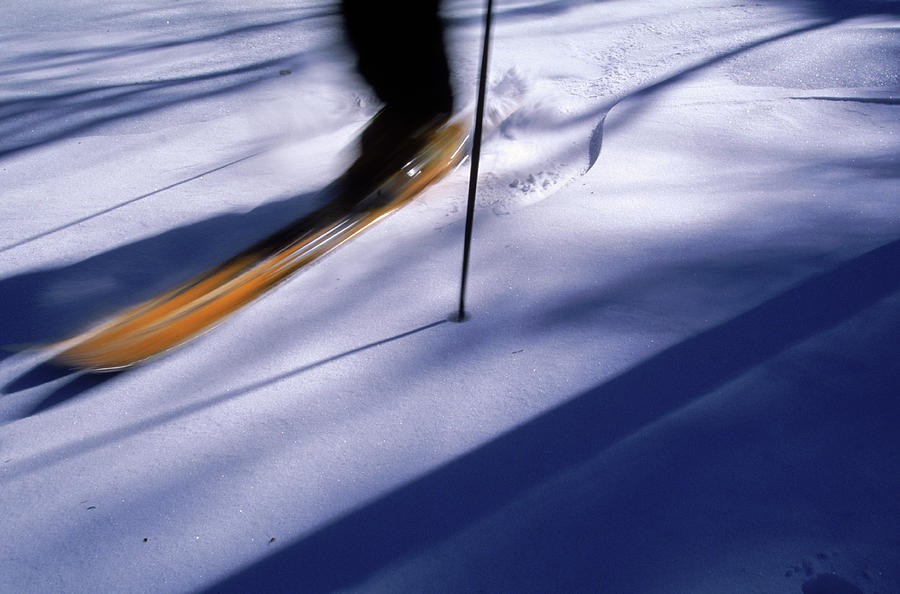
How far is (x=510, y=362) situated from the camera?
1.42 meters

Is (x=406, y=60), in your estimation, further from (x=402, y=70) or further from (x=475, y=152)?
(x=475, y=152)

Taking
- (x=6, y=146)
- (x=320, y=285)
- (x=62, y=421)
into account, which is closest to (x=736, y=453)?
(x=320, y=285)

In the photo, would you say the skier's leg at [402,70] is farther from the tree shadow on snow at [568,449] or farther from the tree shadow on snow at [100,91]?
the tree shadow on snow at [568,449]

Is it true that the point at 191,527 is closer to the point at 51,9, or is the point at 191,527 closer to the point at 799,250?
the point at 799,250

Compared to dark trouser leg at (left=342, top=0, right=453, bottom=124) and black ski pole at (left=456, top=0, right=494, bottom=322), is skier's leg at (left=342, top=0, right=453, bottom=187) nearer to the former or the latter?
dark trouser leg at (left=342, top=0, right=453, bottom=124)

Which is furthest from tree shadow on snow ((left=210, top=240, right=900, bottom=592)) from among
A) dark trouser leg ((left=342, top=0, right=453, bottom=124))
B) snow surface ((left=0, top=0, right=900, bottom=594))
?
dark trouser leg ((left=342, top=0, right=453, bottom=124))

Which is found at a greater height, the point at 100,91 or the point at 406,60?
the point at 406,60

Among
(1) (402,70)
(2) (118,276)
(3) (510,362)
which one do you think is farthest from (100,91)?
(3) (510,362)

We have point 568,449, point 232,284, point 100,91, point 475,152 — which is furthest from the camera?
point 100,91

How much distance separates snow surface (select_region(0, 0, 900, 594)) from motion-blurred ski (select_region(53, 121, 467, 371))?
0.06m

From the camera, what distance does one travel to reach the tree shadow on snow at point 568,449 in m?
1.02

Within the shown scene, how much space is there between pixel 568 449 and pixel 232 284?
1.08m

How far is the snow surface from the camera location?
104 centimetres

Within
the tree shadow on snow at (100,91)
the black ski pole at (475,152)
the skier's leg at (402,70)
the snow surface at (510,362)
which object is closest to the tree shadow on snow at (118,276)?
the snow surface at (510,362)
